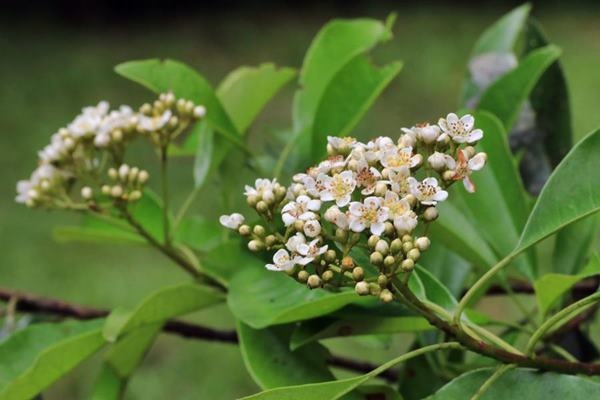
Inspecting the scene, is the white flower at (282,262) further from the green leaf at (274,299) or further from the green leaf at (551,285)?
the green leaf at (551,285)

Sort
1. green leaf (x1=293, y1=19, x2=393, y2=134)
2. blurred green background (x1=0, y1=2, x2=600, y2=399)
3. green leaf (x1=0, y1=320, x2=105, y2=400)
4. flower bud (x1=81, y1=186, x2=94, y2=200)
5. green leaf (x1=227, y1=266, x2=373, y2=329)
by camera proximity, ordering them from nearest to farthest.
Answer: green leaf (x1=227, y1=266, x2=373, y2=329) → green leaf (x1=0, y1=320, x2=105, y2=400) → flower bud (x1=81, y1=186, x2=94, y2=200) → green leaf (x1=293, y1=19, x2=393, y2=134) → blurred green background (x1=0, y1=2, x2=600, y2=399)

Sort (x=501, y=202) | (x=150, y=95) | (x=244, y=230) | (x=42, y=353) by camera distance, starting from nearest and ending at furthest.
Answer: (x=244, y=230), (x=42, y=353), (x=501, y=202), (x=150, y=95)

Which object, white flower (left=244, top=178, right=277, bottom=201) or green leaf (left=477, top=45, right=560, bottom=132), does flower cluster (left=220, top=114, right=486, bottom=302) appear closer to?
white flower (left=244, top=178, right=277, bottom=201)

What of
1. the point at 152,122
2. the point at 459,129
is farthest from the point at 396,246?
the point at 152,122

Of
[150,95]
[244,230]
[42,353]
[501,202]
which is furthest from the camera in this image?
[150,95]

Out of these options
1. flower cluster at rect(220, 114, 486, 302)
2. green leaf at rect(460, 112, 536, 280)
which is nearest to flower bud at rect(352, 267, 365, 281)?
flower cluster at rect(220, 114, 486, 302)

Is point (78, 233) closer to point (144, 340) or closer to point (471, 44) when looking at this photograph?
point (144, 340)

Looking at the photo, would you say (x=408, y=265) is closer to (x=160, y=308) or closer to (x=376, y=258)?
(x=376, y=258)
